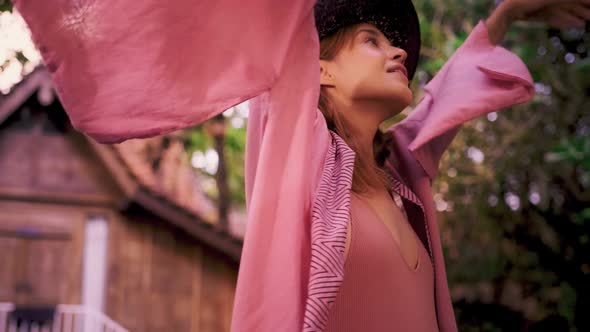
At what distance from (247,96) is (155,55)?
21 cm

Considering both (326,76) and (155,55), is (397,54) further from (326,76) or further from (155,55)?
(155,55)

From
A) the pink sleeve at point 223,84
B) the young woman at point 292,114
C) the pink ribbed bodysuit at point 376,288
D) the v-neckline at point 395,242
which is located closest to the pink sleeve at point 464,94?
the young woman at point 292,114

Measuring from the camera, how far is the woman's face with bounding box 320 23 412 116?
5.92 feet

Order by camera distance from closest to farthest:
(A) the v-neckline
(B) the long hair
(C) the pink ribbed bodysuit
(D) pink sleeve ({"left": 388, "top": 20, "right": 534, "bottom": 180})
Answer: (C) the pink ribbed bodysuit < (A) the v-neckline < (B) the long hair < (D) pink sleeve ({"left": 388, "top": 20, "right": 534, "bottom": 180})

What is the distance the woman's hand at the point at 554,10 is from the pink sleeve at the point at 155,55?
2.71 feet

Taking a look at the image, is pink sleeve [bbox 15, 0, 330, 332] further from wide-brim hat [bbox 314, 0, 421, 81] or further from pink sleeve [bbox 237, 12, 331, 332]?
wide-brim hat [bbox 314, 0, 421, 81]

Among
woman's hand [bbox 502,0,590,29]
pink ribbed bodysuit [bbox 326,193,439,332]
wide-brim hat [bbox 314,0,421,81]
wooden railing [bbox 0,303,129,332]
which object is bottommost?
wooden railing [bbox 0,303,129,332]

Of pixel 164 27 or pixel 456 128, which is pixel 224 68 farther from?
pixel 456 128

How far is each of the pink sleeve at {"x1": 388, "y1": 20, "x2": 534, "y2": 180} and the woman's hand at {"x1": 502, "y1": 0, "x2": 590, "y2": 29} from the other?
0.40ft

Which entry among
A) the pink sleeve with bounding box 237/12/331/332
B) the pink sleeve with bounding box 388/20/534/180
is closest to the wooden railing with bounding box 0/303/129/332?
the pink sleeve with bounding box 388/20/534/180

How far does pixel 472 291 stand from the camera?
7754 millimetres

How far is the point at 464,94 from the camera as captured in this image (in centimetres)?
200

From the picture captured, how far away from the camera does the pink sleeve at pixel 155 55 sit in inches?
55.3

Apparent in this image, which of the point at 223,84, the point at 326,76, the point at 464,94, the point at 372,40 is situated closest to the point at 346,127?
the point at 326,76
